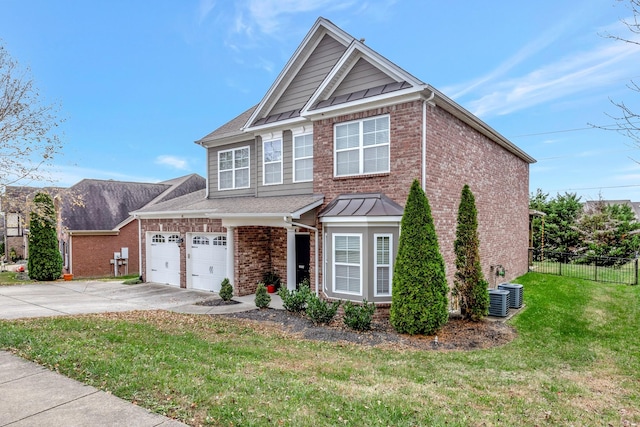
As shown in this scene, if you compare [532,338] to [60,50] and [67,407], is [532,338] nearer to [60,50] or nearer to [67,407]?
[67,407]

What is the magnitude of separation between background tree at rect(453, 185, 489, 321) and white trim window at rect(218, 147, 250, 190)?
847cm

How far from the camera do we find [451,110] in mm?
11188

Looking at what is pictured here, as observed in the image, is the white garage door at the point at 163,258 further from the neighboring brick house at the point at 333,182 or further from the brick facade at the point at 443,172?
the brick facade at the point at 443,172

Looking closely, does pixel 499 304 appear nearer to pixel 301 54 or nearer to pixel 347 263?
pixel 347 263

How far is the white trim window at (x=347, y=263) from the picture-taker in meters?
10.4

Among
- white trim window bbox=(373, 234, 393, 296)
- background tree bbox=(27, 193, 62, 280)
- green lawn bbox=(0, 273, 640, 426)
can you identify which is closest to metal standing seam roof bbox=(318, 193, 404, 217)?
white trim window bbox=(373, 234, 393, 296)

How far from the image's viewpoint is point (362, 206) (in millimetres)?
10391

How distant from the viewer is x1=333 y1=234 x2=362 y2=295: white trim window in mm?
10359

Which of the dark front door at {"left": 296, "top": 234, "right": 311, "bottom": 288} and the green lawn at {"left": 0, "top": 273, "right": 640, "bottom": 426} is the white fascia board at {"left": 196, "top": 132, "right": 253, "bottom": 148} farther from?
the green lawn at {"left": 0, "top": 273, "right": 640, "bottom": 426}

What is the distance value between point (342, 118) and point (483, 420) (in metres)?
8.89

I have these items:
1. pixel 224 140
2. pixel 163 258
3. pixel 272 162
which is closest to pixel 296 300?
pixel 272 162

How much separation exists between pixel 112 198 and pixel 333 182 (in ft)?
65.5

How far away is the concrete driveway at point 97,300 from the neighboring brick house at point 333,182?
1195 millimetres

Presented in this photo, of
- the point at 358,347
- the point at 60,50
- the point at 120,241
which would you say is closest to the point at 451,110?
the point at 358,347
